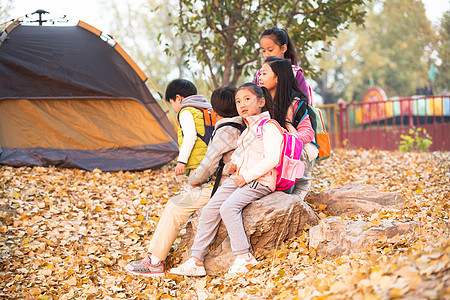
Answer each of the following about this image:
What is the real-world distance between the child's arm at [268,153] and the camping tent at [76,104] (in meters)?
3.47

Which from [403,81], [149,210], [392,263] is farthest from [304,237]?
[403,81]

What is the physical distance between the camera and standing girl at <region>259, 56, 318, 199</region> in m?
3.54

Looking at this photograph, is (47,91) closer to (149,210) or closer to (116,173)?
(116,173)

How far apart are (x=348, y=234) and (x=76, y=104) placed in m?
4.98

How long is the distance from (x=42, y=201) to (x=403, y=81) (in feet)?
96.8

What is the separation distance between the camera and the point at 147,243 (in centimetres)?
433

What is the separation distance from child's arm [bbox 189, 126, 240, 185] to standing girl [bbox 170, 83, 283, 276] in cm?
13

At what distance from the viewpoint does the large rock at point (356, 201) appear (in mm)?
3841

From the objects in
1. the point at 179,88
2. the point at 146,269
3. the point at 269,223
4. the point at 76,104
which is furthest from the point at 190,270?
the point at 76,104

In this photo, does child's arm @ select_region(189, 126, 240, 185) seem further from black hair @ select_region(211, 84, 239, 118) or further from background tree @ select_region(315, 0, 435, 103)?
background tree @ select_region(315, 0, 435, 103)

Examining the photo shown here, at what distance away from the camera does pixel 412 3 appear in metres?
25.1

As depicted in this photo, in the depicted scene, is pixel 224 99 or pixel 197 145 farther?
pixel 197 145

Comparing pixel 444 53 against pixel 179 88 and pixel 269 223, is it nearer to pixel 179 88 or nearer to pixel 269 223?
pixel 179 88

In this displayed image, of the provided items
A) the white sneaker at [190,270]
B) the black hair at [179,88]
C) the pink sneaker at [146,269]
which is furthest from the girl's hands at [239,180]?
the black hair at [179,88]
